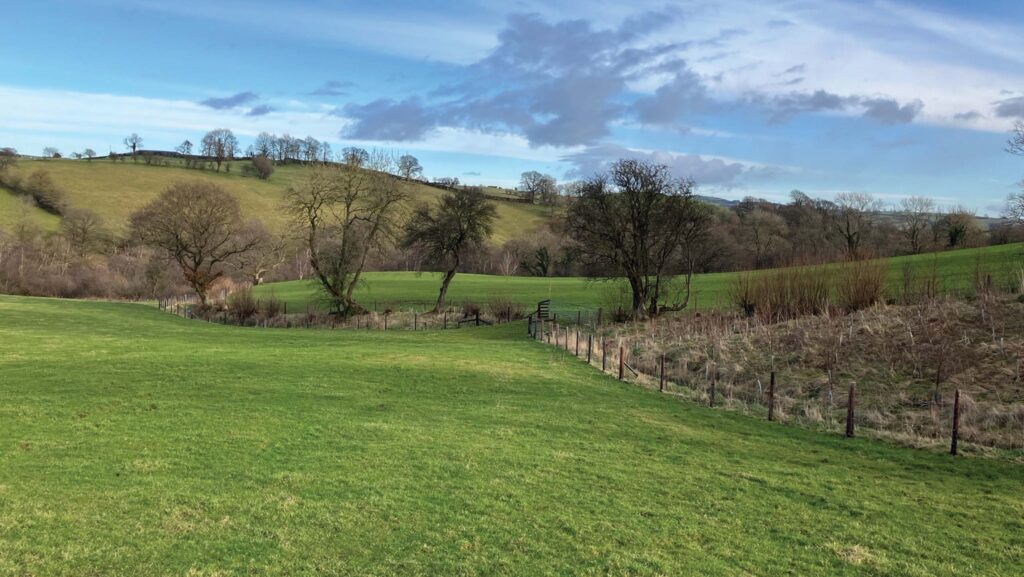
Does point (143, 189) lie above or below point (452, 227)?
above

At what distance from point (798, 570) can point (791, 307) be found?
26.2 meters

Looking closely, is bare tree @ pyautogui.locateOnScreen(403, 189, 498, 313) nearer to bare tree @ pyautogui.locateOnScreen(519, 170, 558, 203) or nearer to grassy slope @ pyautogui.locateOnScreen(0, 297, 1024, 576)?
grassy slope @ pyautogui.locateOnScreen(0, 297, 1024, 576)

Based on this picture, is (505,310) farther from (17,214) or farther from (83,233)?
(17,214)

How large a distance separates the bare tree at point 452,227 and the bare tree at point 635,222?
10.2 meters

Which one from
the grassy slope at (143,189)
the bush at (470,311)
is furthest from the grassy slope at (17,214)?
the bush at (470,311)

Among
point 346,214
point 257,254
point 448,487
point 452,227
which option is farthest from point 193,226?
point 448,487

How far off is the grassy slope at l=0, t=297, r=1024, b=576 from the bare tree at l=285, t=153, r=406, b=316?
2961 centimetres

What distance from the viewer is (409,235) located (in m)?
47.8

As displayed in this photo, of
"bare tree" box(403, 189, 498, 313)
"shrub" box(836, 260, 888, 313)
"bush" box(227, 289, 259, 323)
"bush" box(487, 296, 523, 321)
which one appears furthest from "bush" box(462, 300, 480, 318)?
"shrub" box(836, 260, 888, 313)

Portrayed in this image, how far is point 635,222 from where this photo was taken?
39.1m

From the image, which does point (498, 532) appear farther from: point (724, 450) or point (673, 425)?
point (673, 425)

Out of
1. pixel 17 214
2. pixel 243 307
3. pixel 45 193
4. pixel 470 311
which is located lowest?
pixel 243 307

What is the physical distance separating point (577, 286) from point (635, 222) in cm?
2982

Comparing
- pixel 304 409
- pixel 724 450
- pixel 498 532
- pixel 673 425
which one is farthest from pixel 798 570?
pixel 304 409
